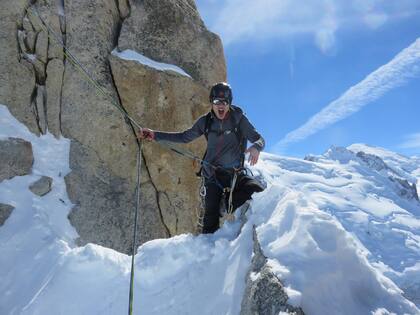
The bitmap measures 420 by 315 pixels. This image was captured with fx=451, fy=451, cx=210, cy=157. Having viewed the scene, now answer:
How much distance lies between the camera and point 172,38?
18.1 meters

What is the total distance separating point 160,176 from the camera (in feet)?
56.5

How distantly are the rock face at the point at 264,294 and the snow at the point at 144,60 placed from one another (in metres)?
12.9

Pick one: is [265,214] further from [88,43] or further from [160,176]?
[88,43]

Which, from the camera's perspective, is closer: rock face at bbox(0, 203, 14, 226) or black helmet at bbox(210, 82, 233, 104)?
black helmet at bbox(210, 82, 233, 104)

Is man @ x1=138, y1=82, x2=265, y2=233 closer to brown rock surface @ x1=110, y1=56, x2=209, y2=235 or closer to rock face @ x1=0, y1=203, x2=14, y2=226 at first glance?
rock face @ x1=0, y1=203, x2=14, y2=226

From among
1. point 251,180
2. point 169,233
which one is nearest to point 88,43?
point 169,233

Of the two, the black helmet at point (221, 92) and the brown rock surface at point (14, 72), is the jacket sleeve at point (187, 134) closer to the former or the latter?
the black helmet at point (221, 92)

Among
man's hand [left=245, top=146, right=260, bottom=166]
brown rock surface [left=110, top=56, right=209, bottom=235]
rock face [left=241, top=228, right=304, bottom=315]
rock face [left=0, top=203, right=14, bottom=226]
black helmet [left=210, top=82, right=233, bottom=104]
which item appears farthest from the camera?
brown rock surface [left=110, top=56, right=209, bottom=235]

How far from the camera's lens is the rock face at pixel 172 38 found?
17.7 m

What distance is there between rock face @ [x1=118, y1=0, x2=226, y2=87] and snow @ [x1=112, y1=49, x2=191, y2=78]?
0.86 ft

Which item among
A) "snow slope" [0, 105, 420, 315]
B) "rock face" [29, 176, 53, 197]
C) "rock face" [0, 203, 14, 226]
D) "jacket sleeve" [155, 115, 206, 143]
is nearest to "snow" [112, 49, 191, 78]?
"rock face" [29, 176, 53, 197]

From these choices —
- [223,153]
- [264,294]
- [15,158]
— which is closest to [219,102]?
[223,153]

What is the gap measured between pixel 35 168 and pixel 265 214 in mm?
10065

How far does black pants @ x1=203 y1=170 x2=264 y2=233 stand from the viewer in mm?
8438
